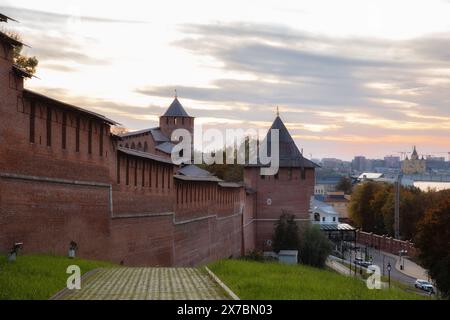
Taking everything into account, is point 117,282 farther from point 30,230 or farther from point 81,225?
point 81,225

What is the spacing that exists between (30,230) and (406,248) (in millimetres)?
46897

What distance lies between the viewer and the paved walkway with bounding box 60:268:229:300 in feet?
37.0

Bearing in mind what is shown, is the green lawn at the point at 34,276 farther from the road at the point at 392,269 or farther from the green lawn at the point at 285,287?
the road at the point at 392,269

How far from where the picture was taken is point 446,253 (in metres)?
32.5

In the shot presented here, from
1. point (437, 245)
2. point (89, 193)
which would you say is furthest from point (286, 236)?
point (89, 193)

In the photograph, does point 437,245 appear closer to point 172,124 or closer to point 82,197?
point 82,197

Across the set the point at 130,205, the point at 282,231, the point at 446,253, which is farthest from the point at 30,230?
the point at 282,231

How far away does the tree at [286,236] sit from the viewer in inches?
1740

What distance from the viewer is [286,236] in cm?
4447

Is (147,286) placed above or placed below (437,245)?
above

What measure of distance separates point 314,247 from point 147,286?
30.0m

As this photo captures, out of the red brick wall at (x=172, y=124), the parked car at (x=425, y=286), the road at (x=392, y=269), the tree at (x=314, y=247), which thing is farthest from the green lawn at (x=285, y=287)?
the red brick wall at (x=172, y=124)

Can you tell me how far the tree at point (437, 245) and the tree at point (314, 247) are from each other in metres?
7.53

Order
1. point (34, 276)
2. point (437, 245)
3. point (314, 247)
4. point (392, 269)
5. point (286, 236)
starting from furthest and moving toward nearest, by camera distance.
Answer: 1. point (392, 269)
2. point (286, 236)
3. point (314, 247)
4. point (437, 245)
5. point (34, 276)
